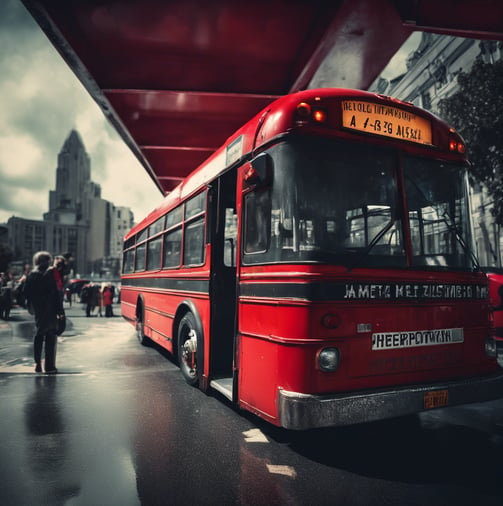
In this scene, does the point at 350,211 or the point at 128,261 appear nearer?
the point at 350,211

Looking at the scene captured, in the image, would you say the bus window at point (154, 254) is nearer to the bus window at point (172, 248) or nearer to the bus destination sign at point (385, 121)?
the bus window at point (172, 248)

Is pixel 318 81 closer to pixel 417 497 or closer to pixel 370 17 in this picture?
pixel 370 17

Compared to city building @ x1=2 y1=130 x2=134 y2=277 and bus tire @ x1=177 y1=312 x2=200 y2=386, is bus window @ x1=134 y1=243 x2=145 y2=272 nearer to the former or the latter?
bus tire @ x1=177 y1=312 x2=200 y2=386

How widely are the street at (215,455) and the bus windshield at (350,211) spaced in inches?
62.5

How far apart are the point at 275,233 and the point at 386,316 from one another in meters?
1.12

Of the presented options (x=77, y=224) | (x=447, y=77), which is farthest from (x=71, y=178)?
(x=447, y=77)

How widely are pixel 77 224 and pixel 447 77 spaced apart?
15153 cm

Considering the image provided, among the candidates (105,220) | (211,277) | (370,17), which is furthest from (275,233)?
(105,220)

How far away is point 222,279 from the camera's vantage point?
16.6 ft

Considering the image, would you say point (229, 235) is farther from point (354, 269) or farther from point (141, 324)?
point (141, 324)

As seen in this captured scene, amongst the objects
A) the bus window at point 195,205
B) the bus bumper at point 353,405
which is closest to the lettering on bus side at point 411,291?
the bus bumper at point 353,405

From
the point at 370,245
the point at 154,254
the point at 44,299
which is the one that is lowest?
the point at 44,299

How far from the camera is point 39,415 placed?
466 cm

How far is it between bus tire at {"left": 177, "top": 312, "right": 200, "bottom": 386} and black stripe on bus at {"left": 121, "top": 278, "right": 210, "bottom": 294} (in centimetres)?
38
